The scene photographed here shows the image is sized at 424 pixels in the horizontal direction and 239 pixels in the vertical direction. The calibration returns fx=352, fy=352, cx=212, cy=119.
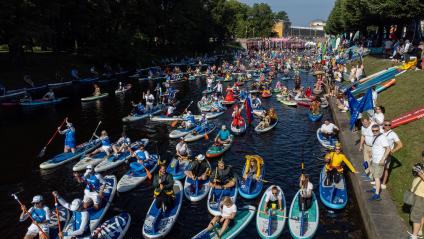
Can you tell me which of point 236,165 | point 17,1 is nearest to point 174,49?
point 17,1

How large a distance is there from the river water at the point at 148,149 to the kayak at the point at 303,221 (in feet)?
1.55

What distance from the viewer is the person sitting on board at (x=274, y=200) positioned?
56.4 ft

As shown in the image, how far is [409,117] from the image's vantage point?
22.6m

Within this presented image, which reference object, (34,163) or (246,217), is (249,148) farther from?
(34,163)

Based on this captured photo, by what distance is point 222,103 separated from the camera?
42188 mm

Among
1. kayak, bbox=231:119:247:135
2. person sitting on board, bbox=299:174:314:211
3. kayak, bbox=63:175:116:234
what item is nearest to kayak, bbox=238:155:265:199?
person sitting on board, bbox=299:174:314:211

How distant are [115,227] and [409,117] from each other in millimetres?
18957

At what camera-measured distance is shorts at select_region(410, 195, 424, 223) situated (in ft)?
40.1

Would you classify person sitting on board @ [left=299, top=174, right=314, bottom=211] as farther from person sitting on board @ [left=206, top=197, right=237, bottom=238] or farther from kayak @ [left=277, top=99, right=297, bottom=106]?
kayak @ [left=277, top=99, right=297, bottom=106]

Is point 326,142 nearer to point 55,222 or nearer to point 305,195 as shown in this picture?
point 305,195

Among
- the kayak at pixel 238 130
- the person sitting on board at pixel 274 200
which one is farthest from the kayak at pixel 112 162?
the person sitting on board at pixel 274 200

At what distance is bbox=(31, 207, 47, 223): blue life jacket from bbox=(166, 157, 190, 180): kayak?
7973 mm

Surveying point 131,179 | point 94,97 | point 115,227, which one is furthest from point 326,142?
point 94,97

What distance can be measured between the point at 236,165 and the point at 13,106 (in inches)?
1308
